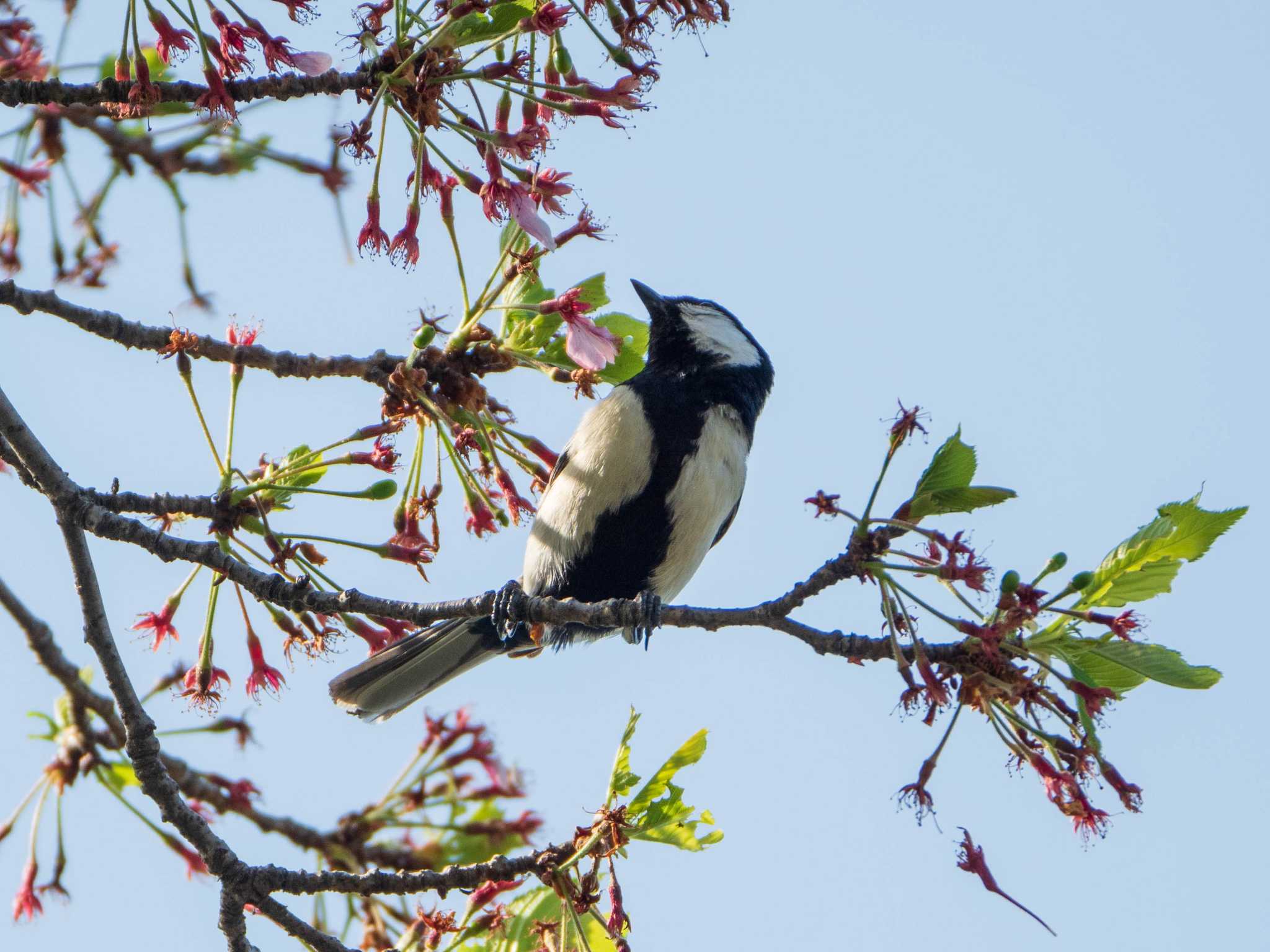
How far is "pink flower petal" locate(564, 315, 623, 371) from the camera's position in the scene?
3.47 metres

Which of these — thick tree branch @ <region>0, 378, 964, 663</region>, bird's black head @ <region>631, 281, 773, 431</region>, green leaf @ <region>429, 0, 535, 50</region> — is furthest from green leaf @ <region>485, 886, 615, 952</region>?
bird's black head @ <region>631, 281, 773, 431</region>

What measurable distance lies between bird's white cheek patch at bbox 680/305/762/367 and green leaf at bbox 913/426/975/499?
2471 mm

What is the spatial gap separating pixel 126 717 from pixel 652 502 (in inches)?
74.8

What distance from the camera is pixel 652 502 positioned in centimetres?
471

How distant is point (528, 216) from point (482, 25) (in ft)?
1.49

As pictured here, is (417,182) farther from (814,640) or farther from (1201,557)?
(1201,557)

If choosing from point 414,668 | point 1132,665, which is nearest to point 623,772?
point 1132,665

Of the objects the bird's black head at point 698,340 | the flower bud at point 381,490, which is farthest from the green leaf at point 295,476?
the bird's black head at point 698,340

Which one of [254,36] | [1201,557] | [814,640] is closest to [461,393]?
[254,36]

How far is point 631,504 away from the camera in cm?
471

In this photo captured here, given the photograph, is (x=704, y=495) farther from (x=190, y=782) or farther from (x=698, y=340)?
(x=190, y=782)

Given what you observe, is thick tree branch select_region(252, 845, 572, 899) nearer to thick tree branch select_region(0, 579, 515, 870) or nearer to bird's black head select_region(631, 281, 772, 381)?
thick tree branch select_region(0, 579, 515, 870)

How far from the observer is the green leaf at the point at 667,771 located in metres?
3.05

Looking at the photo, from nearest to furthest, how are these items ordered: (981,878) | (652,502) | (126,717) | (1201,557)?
(981,878) → (1201,557) → (126,717) → (652,502)
